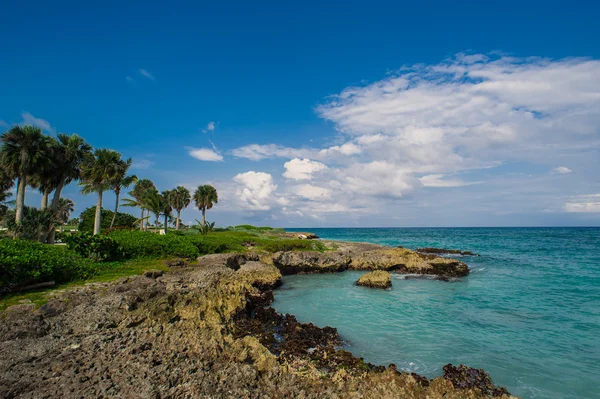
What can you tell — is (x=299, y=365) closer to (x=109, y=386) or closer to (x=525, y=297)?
(x=109, y=386)

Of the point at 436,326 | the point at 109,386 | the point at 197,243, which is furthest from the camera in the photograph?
the point at 197,243

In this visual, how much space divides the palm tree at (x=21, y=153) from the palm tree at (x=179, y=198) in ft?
153

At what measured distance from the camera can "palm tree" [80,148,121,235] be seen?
38.5 m

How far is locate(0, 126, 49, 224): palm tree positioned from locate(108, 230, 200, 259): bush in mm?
13017

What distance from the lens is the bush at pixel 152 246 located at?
80.8 feet

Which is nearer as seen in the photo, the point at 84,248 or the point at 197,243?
the point at 84,248

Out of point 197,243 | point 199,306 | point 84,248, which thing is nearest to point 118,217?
point 197,243

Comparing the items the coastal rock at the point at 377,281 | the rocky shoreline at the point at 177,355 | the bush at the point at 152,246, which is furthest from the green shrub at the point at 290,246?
the rocky shoreline at the point at 177,355

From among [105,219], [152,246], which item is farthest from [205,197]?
[152,246]

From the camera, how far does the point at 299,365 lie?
26.8 ft

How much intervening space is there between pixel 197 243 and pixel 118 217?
132ft

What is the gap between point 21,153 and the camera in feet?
99.1

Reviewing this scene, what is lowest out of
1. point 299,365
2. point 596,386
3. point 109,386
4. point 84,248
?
point 596,386

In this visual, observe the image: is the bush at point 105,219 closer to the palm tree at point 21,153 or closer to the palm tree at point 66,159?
the palm tree at point 66,159
